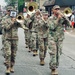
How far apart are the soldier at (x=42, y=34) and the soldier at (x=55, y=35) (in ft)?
6.14

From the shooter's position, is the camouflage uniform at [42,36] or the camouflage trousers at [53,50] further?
the camouflage uniform at [42,36]

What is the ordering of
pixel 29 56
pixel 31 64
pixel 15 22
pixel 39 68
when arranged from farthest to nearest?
pixel 29 56 < pixel 31 64 < pixel 39 68 < pixel 15 22

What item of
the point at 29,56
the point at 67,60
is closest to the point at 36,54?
the point at 29,56

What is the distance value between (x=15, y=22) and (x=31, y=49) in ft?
17.9

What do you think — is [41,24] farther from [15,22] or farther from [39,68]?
[15,22]

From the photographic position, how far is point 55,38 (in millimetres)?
9875

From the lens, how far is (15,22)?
973 centimetres

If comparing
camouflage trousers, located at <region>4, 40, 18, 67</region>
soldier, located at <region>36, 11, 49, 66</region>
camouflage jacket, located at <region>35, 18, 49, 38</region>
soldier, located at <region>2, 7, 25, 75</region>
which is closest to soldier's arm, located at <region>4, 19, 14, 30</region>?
soldier, located at <region>2, 7, 25, 75</region>

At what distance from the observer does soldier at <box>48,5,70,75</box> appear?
975cm

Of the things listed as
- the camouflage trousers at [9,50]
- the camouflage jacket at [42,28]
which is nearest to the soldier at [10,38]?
the camouflage trousers at [9,50]

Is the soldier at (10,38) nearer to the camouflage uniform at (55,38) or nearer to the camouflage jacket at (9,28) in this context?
the camouflage jacket at (9,28)

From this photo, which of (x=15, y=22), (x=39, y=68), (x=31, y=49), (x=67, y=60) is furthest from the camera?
(x=31, y=49)

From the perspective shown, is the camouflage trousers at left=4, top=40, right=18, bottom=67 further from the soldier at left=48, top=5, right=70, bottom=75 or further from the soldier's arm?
the soldier at left=48, top=5, right=70, bottom=75

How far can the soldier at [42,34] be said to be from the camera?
11.8 metres
